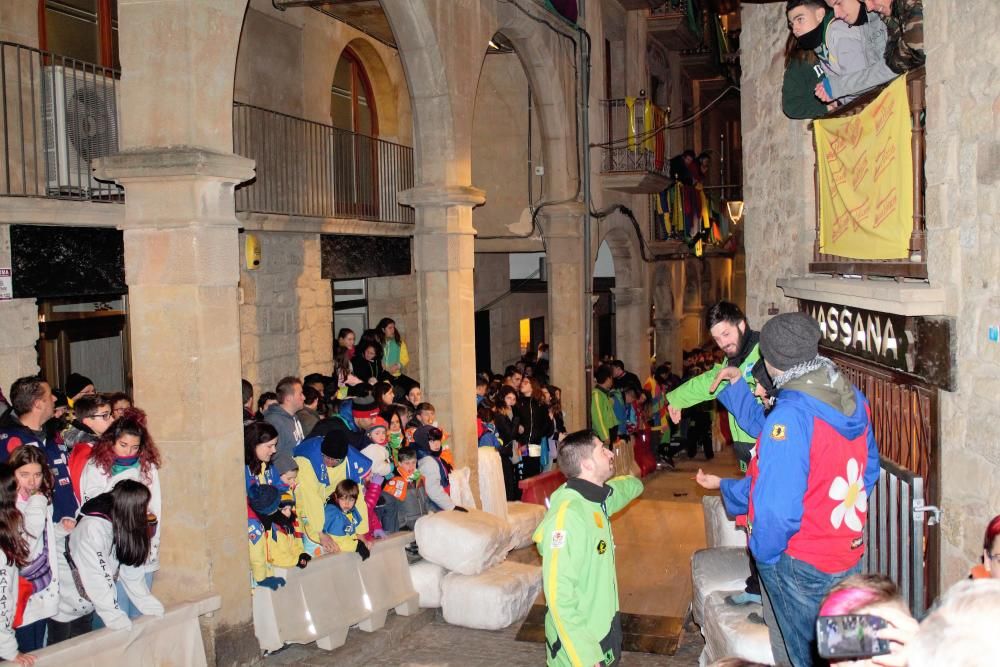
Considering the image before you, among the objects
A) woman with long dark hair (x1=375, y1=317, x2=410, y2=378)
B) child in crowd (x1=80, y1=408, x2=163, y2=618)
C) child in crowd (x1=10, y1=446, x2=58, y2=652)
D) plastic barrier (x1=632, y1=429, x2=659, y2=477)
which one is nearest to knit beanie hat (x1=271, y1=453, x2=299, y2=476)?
child in crowd (x1=80, y1=408, x2=163, y2=618)

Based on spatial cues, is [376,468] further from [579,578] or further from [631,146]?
[631,146]

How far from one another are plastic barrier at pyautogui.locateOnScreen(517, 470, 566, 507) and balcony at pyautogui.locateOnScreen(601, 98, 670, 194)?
8.18 m

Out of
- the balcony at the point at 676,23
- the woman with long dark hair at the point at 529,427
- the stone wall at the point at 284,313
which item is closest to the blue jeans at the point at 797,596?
the woman with long dark hair at the point at 529,427

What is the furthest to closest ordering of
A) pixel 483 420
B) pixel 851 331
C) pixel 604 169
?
pixel 604 169, pixel 483 420, pixel 851 331

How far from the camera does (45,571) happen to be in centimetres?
628

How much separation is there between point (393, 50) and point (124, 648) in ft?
42.1

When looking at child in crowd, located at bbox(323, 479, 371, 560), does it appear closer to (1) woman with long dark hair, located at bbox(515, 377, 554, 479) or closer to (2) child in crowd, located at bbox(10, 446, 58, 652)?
(2) child in crowd, located at bbox(10, 446, 58, 652)

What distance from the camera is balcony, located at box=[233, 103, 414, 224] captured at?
42.8ft

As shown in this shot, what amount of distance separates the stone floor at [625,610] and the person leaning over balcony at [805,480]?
136 inches

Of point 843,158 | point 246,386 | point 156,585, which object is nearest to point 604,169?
point 246,386

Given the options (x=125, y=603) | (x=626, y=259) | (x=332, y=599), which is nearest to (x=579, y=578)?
(x=125, y=603)

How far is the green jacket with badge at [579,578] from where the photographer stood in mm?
4879

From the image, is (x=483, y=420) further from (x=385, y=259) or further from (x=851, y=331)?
(x=851, y=331)

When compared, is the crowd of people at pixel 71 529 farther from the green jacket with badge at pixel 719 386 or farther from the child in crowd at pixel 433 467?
the green jacket with badge at pixel 719 386
